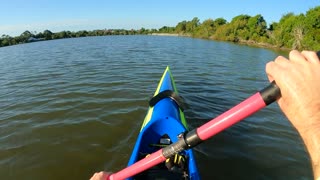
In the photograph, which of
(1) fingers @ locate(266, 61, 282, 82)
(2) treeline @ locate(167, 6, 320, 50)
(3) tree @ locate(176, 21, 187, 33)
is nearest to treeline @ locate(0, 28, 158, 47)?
(3) tree @ locate(176, 21, 187, 33)

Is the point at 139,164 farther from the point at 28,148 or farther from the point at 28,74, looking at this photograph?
the point at 28,74

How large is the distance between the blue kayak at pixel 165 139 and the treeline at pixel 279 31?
3534cm

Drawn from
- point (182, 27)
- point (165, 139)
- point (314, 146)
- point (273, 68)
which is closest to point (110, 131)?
point (165, 139)

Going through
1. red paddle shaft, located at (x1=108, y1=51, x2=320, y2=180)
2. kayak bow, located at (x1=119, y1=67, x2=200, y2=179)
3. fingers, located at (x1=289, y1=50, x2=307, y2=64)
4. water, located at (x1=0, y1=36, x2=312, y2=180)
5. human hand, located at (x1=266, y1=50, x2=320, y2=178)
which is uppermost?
fingers, located at (x1=289, y1=50, x2=307, y2=64)

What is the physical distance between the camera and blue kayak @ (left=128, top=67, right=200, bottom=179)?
4.38 meters

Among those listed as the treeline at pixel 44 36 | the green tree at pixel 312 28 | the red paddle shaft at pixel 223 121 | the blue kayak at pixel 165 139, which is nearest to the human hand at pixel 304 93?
the red paddle shaft at pixel 223 121

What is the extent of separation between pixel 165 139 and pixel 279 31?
52355 millimetres

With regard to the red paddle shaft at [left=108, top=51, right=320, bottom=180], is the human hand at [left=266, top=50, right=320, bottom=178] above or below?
above

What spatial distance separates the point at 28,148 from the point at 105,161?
225 cm

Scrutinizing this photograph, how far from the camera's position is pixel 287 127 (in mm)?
8195

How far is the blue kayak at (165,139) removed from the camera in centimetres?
438

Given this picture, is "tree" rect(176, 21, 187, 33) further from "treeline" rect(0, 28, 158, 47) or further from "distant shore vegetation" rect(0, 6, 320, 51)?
"treeline" rect(0, 28, 158, 47)

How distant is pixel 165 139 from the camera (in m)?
5.68

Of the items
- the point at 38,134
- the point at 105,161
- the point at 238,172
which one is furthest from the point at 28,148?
the point at 238,172
